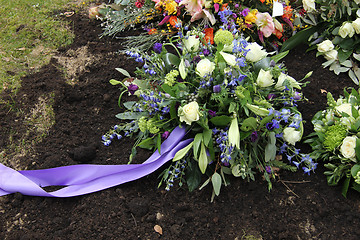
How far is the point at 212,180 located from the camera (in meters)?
1.99

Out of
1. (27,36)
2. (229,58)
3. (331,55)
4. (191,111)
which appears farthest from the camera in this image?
(27,36)

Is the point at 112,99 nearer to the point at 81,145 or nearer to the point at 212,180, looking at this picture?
the point at 81,145

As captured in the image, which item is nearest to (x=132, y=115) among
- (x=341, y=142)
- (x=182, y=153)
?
(x=182, y=153)

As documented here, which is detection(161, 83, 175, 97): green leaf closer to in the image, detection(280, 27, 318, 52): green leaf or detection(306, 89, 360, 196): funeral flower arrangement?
detection(306, 89, 360, 196): funeral flower arrangement

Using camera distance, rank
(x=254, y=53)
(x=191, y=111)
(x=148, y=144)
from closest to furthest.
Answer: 1. (x=191, y=111)
2. (x=254, y=53)
3. (x=148, y=144)

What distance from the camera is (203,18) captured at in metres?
2.98

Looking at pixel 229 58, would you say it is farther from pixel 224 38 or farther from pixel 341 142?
pixel 341 142

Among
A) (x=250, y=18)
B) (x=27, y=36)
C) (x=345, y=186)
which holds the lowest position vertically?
(x=345, y=186)

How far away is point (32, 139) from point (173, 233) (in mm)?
1272

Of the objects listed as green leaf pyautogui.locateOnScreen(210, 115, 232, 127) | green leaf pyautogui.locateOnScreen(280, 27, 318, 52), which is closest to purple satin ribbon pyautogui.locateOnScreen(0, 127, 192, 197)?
green leaf pyautogui.locateOnScreen(210, 115, 232, 127)

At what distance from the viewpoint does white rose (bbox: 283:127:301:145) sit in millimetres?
2021

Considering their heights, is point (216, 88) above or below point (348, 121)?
above

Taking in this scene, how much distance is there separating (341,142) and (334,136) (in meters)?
0.05

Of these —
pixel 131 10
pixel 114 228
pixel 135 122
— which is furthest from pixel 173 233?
pixel 131 10
